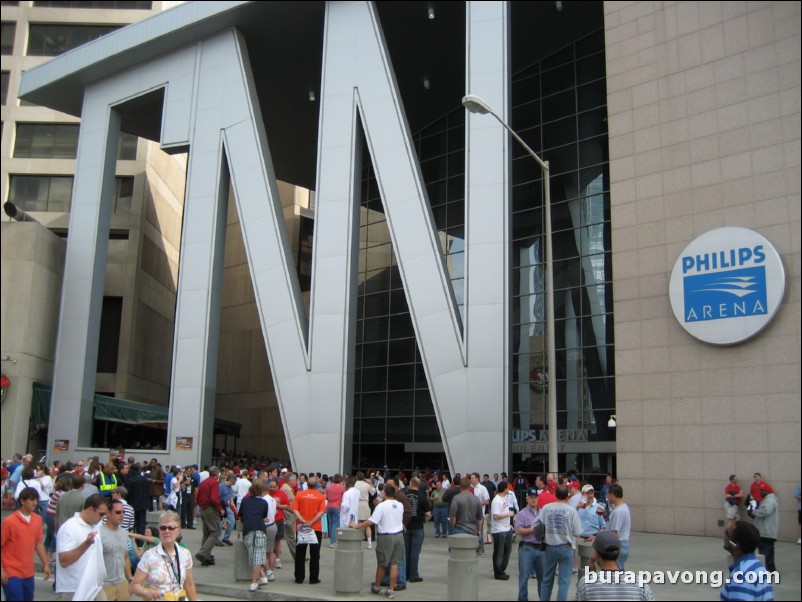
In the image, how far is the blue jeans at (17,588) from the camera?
7566mm

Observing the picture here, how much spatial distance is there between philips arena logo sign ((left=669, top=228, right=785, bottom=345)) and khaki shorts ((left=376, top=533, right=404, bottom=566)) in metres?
11.4

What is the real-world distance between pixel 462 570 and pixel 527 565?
92cm

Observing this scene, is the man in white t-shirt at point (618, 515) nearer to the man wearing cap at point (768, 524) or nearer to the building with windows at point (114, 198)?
the man wearing cap at point (768, 524)

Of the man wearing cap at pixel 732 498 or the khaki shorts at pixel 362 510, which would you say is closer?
the khaki shorts at pixel 362 510

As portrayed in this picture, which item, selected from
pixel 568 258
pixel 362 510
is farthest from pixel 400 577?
pixel 568 258

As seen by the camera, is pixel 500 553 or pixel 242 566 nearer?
pixel 242 566

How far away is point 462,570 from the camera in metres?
11.0

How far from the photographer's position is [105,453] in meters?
30.8

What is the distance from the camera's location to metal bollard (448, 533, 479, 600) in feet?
35.8

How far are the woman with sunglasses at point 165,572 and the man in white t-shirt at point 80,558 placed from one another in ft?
2.22

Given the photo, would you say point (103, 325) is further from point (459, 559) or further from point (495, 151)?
point (459, 559)

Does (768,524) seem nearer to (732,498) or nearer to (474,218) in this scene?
(732,498)

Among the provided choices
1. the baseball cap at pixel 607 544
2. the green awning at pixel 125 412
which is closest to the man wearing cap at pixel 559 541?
the baseball cap at pixel 607 544

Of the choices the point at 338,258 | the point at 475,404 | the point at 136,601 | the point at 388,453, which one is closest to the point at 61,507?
the point at 136,601
